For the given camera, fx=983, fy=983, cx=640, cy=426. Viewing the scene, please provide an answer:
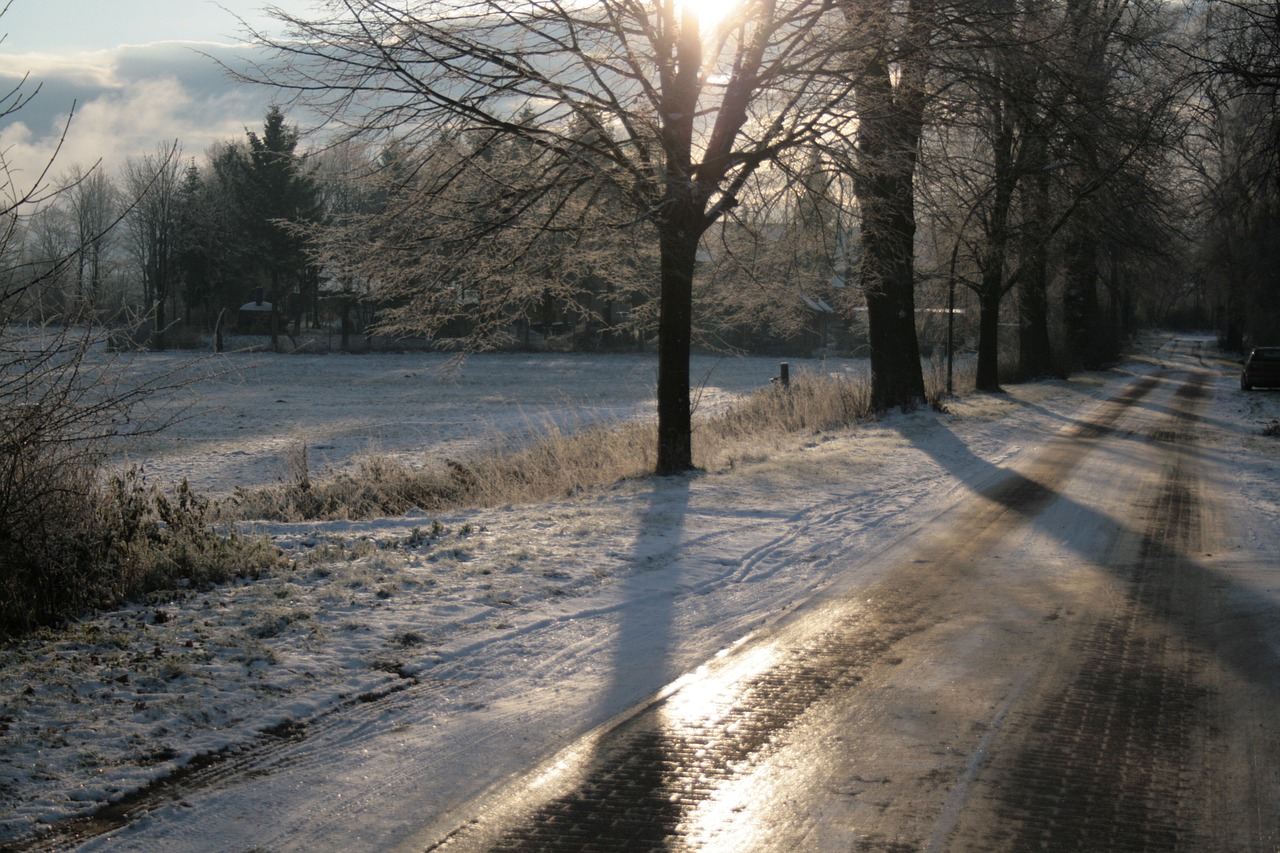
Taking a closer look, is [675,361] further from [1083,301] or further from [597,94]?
[1083,301]

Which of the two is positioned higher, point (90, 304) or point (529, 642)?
point (90, 304)

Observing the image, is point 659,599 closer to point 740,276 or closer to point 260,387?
point 740,276

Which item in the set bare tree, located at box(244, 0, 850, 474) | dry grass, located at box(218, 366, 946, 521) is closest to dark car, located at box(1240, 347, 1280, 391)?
dry grass, located at box(218, 366, 946, 521)

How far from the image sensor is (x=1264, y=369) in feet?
104

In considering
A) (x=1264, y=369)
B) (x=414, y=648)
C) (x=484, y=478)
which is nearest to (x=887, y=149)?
(x=484, y=478)

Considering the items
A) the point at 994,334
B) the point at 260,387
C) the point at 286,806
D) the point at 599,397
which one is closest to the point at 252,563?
the point at 286,806

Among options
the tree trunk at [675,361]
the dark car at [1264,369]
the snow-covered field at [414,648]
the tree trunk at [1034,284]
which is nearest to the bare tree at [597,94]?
the tree trunk at [675,361]

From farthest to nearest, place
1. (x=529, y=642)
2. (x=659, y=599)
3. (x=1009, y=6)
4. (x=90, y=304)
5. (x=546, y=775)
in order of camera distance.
Result: 1. (x=1009, y=6)
2. (x=659, y=599)
3. (x=90, y=304)
4. (x=529, y=642)
5. (x=546, y=775)

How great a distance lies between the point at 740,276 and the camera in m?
14.2

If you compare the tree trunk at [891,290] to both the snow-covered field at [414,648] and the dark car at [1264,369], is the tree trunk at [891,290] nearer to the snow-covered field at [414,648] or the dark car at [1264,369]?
the snow-covered field at [414,648]

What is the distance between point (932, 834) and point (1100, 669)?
96.8 inches

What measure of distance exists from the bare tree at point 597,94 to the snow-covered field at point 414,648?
3.29 metres

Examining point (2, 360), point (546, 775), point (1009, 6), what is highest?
point (1009, 6)

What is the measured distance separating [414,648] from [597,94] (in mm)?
7280
